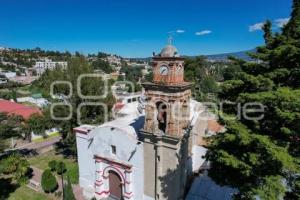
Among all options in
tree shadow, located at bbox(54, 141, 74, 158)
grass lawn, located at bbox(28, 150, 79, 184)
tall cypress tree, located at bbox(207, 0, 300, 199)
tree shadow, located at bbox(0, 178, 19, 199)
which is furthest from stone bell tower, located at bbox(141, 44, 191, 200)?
tree shadow, located at bbox(54, 141, 74, 158)

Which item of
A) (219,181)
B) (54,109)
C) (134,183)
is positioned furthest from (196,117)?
(54,109)

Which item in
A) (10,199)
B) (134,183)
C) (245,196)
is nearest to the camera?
(245,196)

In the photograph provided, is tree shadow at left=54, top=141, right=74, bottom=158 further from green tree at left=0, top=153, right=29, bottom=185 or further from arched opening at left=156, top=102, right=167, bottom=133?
arched opening at left=156, top=102, right=167, bottom=133

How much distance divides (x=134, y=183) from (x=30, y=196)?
9.13m

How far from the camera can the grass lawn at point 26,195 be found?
60.8ft

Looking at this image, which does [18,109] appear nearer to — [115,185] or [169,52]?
[115,185]

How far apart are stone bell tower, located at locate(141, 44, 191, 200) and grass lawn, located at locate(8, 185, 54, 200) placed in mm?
9470

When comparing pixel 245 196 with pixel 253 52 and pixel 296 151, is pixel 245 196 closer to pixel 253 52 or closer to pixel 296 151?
pixel 296 151

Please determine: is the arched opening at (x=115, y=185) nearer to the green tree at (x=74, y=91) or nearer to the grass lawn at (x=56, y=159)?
the grass lawn at (x=56, y=159)

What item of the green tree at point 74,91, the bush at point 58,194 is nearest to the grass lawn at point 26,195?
the bush at point 58,194

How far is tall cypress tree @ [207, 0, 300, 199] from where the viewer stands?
25.9ft

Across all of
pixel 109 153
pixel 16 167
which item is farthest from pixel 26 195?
pixel 109 153

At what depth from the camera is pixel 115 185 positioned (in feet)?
57.6

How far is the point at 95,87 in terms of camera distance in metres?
24.4
